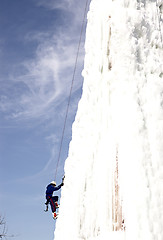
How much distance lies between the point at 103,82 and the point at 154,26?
1.02m

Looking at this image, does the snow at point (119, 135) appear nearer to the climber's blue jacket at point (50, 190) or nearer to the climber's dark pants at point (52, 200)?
the climber's blue jacket at point (50, 190)

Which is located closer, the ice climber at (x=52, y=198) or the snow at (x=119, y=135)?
the snow at (x=119, y=135)

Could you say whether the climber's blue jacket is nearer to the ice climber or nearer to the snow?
the ice climber

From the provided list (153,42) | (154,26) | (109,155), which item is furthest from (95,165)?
(154,26)

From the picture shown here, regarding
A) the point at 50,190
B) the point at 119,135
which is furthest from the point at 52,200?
the point at 119,135

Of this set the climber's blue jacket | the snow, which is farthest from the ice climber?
the snow

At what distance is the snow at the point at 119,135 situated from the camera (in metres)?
2.57

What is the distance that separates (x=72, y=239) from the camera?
3027 millimetres

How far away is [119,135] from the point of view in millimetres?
2865

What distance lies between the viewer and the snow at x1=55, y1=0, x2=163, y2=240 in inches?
101

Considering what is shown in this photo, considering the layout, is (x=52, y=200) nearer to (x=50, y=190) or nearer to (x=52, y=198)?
(x=52, y=198)

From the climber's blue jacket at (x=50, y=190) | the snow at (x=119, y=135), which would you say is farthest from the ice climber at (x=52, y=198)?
the snow at (x=119, y=135)

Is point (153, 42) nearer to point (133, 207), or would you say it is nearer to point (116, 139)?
point (116, 139)

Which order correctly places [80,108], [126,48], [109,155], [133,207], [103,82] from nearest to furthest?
[133,207] → [109,155] → [126,48] → [103,82] → [80,108]
